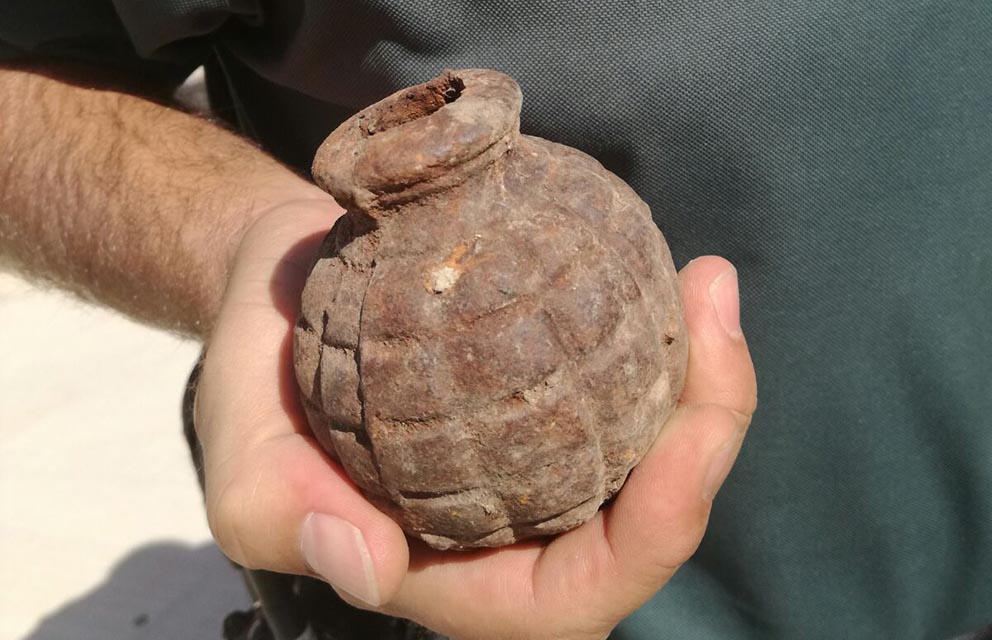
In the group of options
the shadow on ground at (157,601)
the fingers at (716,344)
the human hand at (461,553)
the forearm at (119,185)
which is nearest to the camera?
the human hand at (461,553)

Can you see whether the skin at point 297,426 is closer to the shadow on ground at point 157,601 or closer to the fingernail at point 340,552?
the fingernail at point 340,552

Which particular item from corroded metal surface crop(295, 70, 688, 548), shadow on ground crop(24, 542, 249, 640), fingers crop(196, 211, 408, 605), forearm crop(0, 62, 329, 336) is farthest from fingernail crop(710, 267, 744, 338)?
shadow on ground crop(24, 542, 249, 640)

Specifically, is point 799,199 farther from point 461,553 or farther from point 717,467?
point 461,553

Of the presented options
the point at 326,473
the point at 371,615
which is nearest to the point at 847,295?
the point at 326,473

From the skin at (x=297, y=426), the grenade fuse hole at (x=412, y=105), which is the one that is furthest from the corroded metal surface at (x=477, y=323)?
the skin at (x=297, y=426)

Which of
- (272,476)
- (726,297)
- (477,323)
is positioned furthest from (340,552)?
(726,297)
